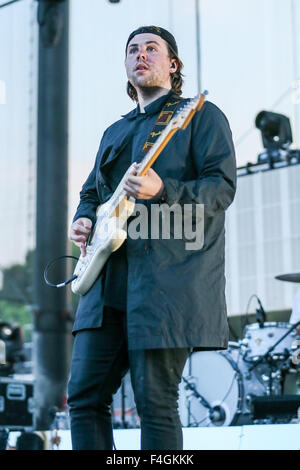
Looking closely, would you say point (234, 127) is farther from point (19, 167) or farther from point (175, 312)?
point (175, 312)

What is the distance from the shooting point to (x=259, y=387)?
6.46m

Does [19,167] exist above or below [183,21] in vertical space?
below

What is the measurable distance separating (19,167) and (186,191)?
30.5 ft

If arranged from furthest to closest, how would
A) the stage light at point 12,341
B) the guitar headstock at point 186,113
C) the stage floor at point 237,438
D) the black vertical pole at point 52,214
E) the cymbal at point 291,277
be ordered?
the black vertical pole at point 52,214, the stage light at point 12,341, the cymbal at point 291,277, the stage floor at point 237,438, the guitar headstock at point 186,113

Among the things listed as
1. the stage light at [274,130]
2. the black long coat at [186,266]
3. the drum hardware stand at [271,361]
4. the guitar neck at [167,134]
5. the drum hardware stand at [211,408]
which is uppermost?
the stage light at [274,130]

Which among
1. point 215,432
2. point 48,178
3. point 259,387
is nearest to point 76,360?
point 215,432

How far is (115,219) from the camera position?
7.50ft

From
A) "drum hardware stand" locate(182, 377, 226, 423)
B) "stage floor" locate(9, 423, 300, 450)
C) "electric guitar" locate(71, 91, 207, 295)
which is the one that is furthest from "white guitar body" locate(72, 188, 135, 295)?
"drum hardware stand" locate(182, 377, 226, 423)

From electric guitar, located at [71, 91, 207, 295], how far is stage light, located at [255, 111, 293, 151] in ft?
17.2

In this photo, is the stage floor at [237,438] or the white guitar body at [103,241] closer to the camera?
the white guitar body at [103,241]

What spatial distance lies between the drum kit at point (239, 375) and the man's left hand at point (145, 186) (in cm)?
420

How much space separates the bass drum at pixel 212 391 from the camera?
634 cm

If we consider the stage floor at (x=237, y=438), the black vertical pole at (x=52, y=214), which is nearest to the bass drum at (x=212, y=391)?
the stage floor at (x=237, y=438)

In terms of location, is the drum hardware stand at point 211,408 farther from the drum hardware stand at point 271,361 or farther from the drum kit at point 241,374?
the drum hardware stand at point 271,361
